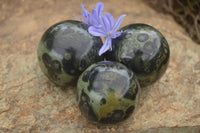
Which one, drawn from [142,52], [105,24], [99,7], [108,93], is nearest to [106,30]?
[105,24]

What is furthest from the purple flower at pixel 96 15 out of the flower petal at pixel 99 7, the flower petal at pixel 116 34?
the flower petal at pixel 116 34

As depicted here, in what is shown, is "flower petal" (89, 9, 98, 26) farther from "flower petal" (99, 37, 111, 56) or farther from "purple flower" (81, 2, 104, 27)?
"flower petal" (99, 37, 111, 56)

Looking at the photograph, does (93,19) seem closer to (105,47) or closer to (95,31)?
(95,31)

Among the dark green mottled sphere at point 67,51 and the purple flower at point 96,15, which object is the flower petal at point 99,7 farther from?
the dark green mottled sphere at point 67,51

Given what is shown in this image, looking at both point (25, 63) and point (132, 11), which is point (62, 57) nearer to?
point (25, 63)

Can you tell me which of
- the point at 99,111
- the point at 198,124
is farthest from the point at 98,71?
the point at 198,124

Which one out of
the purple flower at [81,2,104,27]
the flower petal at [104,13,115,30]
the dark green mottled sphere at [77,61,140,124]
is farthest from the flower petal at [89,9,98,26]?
the dark green mottled sphere at [77,61,140,124]
